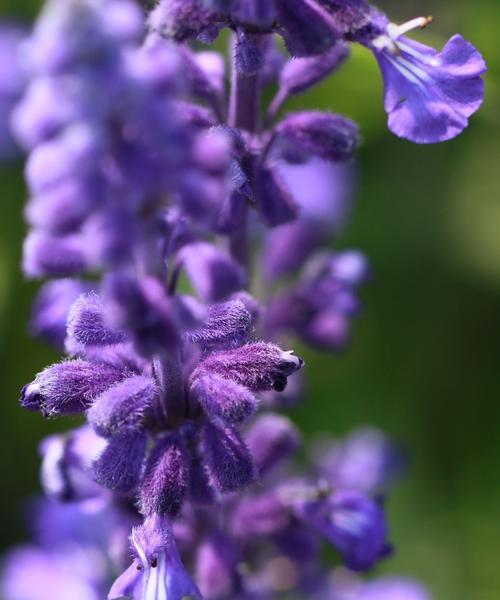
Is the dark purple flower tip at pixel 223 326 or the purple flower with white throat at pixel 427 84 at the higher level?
the purple flower with white throat at pixel 427 84

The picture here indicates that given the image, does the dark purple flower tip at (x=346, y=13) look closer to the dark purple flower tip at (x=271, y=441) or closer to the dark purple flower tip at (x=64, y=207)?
the dark purple flower tip at (x=64, y=207)

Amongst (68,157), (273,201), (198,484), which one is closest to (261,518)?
(198,484)

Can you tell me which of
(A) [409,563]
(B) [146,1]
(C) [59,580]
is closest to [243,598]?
(C) [59,580]

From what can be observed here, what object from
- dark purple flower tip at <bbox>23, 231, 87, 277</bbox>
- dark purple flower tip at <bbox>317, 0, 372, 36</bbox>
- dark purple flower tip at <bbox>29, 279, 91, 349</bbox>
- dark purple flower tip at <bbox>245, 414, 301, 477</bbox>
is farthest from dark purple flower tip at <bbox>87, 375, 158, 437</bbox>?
dark purple flower tip at <bbox>317, 0, 372, 36</bbox>

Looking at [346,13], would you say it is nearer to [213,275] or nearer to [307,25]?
[307,25]

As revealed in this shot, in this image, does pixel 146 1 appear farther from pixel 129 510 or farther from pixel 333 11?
pixel 129 510

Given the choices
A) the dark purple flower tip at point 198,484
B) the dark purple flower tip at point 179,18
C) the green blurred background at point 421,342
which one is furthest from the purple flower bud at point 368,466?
the dark purple flower tip at point 179,18
